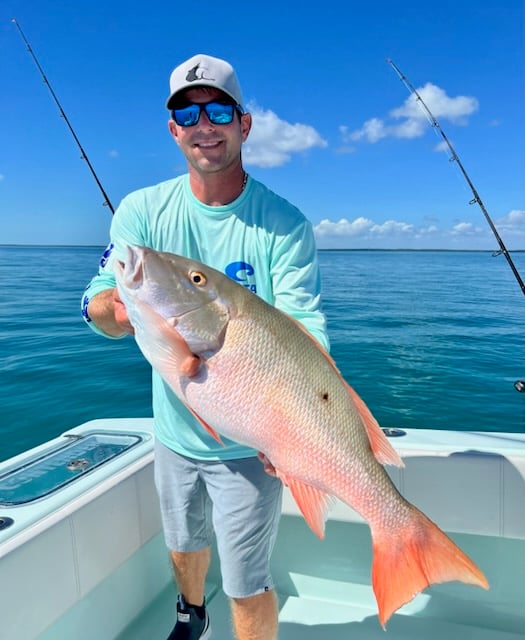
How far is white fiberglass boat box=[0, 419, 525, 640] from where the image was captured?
2.21 metres

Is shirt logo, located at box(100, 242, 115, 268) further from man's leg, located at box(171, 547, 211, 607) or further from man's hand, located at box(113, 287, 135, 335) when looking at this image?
man's leg, located at box(171, 547, 211, 607)

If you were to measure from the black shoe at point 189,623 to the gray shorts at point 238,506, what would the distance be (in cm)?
33

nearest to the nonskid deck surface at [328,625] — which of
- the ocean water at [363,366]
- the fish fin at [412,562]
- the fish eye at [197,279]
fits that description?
the fish fin at [412,562]

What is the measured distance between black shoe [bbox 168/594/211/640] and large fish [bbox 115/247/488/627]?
45.1 inches

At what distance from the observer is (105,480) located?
2.43 meters

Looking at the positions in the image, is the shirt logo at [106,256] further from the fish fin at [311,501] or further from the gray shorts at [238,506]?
the fish fin at [311,501]

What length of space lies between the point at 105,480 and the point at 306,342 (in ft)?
4.39

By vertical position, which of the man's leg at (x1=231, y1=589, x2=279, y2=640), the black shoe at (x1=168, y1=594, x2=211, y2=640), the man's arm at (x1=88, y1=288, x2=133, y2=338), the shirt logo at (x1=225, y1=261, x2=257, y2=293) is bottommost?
the black shoe at (x1=168, y1=594, x2=211, y2=640)

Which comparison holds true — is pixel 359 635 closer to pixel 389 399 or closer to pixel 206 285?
pixel 206 285

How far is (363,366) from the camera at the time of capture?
9.38 m

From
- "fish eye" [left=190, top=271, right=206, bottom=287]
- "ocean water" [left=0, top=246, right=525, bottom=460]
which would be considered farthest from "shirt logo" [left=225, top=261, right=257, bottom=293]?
"ocean water" [left=0, top=246, right=525, bottom=460]

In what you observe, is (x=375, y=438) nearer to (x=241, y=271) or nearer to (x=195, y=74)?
(x=241, y=271)

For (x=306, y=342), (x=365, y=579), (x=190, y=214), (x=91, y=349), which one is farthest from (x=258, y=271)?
(x=91, y=349)

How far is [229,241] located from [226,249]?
1.3 inches
